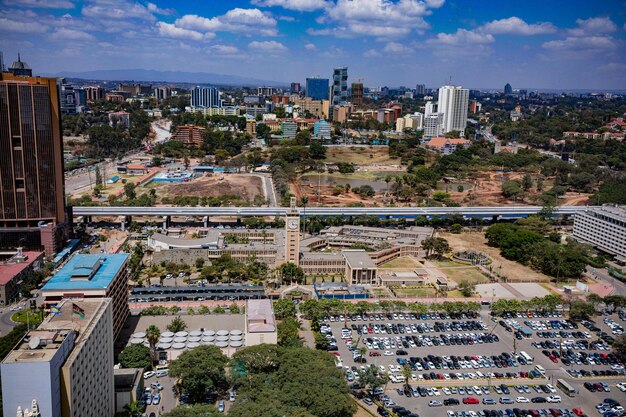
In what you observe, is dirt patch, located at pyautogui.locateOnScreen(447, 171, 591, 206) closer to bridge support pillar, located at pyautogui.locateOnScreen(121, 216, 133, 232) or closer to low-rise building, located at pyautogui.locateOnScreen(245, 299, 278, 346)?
bridge support pillar, located at pyautogui.locateOnScreen(121, 216, 133, 232)

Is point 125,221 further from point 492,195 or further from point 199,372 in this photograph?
point 492,195

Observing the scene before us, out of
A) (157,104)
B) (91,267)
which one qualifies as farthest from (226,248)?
(157,104)

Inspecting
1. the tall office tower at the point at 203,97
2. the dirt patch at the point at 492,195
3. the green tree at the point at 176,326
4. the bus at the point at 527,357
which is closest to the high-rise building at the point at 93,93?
the tall office tower at the point at 203,97

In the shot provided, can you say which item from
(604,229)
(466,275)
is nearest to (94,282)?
(466,275)

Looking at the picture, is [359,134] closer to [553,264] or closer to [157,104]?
[157,104]

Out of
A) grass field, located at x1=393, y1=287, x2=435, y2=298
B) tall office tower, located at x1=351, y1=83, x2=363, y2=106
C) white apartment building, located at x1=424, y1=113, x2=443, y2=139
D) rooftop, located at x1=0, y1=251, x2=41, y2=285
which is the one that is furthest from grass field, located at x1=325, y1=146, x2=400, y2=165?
tall office tower, located at x1=351, y1=83, x2=363, y2=106

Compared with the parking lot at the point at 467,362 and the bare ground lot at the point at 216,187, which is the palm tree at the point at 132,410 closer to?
Result: the parking lot at the point at 467,362
